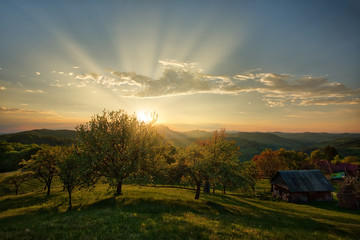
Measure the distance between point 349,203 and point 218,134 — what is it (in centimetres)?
4585

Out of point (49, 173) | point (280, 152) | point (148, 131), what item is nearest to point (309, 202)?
point (280, 152)

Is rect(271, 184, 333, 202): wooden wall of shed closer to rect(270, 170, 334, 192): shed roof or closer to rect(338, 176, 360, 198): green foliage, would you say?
rect(270, 170, 334, 192): shed roof

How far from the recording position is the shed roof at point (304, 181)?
52.1m

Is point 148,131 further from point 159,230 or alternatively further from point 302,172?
point 302,172

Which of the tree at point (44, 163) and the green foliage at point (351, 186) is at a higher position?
the tree at point (44, 163)

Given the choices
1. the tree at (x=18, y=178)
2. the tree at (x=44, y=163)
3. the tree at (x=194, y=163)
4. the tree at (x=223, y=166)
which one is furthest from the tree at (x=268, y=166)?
the tree at (x=18, y=178)

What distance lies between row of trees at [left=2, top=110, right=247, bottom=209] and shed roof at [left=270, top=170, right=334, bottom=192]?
133 ft

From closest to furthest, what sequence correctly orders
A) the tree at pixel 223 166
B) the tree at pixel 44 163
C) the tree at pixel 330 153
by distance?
the tree at pixel 223 166, the tree at pixel 44 163, the tree at pixel 330 153

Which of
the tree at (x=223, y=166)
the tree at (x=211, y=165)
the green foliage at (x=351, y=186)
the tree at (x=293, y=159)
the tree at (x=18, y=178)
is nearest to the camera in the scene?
the tree at (x=223, y=166)

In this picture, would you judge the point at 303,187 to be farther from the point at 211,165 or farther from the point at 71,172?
the point at 71,172

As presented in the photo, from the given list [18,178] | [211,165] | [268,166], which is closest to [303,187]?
[268,166]

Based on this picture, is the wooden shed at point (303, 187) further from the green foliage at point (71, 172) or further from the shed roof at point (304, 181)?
the green foliage at point (71, 172)

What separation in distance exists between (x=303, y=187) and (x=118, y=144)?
60524 mm

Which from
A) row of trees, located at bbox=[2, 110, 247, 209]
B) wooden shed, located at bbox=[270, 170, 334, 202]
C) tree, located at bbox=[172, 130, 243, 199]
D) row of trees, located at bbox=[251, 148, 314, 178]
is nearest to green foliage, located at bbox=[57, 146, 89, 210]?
row of trees, located at bbox=[2, 110, 247, 209]
